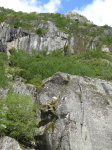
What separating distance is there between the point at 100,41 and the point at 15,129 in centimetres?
7044

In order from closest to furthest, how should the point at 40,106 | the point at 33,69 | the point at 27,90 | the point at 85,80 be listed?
the point at 40,106 < the point at 85,80 < the point at 27,90 < the point at 33,69

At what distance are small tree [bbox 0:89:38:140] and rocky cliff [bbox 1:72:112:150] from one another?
2271 mm

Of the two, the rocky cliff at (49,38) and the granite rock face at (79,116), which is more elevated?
the rocky cliff at (49,38)

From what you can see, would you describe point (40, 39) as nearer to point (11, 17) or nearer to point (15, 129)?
point (11, 17)

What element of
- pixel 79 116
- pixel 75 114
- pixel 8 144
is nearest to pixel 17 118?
pixel 8 144

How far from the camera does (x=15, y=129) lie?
1753 cm

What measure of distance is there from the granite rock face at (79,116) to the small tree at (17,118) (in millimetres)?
2518

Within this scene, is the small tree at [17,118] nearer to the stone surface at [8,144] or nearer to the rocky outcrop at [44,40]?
the stone surface at [8,144]

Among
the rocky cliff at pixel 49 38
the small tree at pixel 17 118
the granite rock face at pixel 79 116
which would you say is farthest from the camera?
the rocky cliff at pixel 49 38

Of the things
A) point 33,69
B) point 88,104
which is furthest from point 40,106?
point 33,69

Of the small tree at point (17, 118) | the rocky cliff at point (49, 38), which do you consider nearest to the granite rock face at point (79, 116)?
the small tree at point (17, 118)

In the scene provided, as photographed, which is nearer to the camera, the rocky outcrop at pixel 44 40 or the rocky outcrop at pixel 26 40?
the rocky outcrop at pixel 26 40

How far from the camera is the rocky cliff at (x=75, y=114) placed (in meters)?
16.7

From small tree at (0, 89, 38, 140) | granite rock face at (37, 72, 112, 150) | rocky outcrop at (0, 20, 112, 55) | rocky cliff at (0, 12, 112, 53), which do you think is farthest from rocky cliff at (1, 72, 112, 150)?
rocky cliff at (0, 12, 112, 53)
